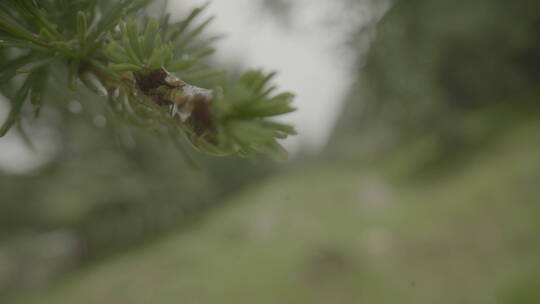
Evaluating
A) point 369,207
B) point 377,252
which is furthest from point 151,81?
point 369,207

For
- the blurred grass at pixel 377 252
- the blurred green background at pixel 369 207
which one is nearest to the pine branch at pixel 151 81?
the blurred green background at pixel 369 207

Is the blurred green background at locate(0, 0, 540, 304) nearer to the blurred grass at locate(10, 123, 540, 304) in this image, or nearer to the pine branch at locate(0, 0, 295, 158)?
the blurred grass at locate(10, 123, 540, 304)

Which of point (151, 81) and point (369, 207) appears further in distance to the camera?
point (369, 207)

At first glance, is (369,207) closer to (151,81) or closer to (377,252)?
(377,252)

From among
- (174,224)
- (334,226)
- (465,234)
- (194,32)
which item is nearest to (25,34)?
(194,32)

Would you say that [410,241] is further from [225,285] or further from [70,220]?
[70,220]

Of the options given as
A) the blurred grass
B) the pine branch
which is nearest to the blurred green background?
the blurred grass

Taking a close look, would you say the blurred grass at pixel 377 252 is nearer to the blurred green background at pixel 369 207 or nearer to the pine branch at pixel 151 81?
the blurred green background at pixel 369 207
